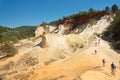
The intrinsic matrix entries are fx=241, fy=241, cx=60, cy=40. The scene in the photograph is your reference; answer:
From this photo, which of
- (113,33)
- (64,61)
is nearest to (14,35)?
(113,33)

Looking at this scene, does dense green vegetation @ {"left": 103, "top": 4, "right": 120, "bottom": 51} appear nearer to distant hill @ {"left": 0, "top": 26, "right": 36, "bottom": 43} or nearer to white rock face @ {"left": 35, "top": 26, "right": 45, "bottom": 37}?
distant hill @ {"left": 0, "top": 26, "right": 36, "bottom": 43}

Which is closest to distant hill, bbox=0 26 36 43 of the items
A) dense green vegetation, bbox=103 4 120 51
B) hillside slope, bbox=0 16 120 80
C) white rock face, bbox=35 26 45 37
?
white rock face, bbox=35 26 45 37

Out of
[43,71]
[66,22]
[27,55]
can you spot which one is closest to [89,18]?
[66,22]

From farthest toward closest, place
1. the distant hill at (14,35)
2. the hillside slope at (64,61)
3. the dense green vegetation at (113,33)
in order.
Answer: the distant hill at (14,35)
the dense green vegetation at (113,33)
the hillside slope at (64,61)

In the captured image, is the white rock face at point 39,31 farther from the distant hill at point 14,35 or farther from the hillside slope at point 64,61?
the hillside slope at point 64,61

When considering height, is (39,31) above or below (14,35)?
below

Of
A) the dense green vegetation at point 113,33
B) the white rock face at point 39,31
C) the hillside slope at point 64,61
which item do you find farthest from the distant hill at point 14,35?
the dense green vegetation at point 113,33

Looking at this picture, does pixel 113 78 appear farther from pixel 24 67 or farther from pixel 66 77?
pixel 24 67

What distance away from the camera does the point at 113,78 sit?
2541 cm

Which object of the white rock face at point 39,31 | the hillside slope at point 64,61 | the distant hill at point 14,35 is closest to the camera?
the hillside slope at point 64,61

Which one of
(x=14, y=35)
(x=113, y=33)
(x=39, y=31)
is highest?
(x=14, y=35)

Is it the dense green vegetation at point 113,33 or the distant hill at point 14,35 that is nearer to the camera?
the dense green vegetation at point 113,33

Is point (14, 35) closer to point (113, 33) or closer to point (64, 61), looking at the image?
point (113, 33)

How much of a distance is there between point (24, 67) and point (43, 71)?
17.8ft
